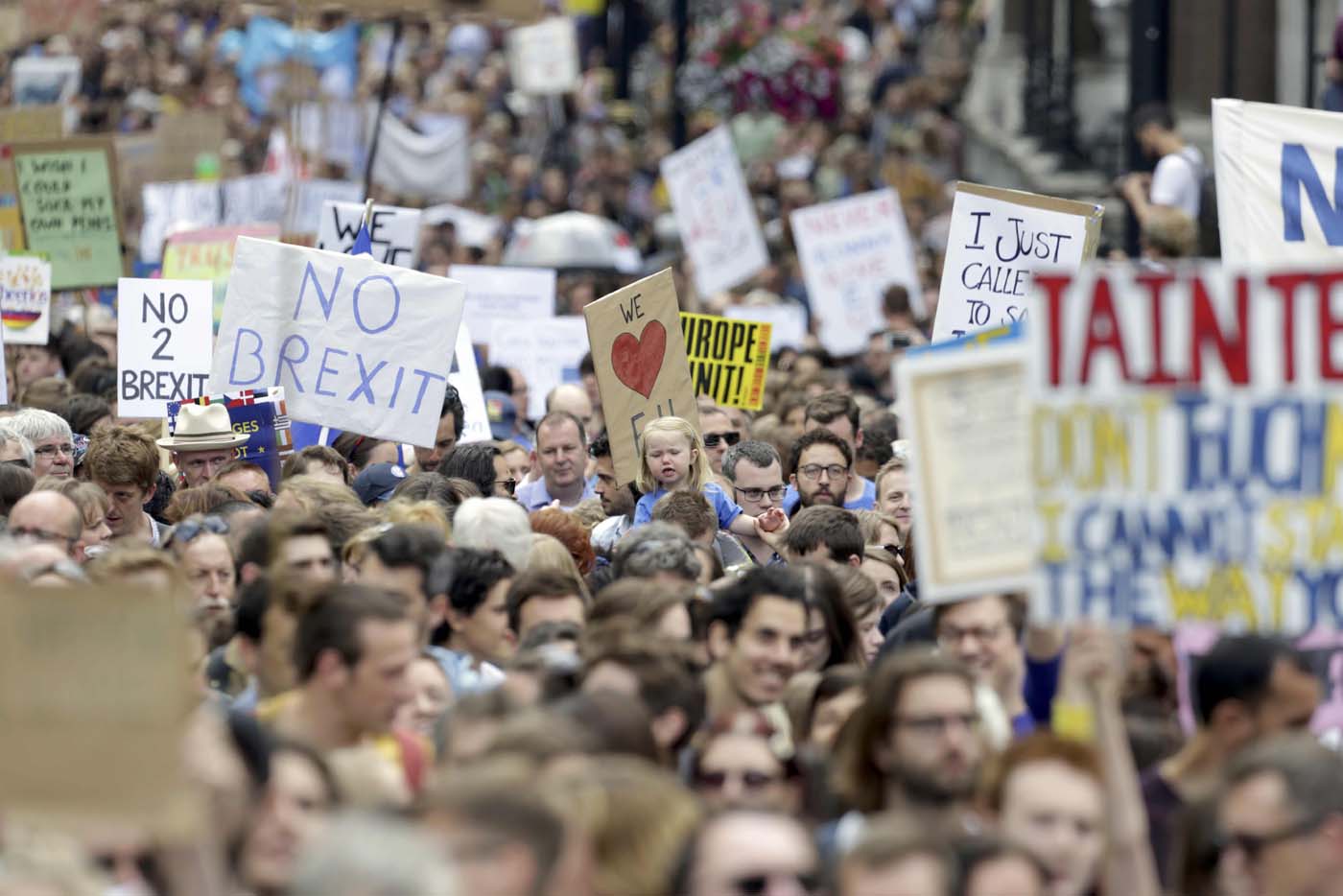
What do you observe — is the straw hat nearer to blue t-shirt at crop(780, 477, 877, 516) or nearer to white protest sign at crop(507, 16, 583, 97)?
blue t-shirt at crop(780, 477, 877, 516)

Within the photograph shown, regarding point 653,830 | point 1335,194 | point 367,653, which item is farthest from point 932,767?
point 1335,194

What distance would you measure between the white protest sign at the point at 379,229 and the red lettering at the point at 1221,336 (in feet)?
27.6

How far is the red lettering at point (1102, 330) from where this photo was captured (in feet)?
19.0

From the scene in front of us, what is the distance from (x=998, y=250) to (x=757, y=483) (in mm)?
1679

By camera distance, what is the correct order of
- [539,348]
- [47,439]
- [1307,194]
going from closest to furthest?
[1307,194]
[47,439]
[539,348]

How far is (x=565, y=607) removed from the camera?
7477mm

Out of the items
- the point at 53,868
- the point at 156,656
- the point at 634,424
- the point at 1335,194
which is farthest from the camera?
the point at 634,424

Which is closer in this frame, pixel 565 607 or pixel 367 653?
pixel 367 653

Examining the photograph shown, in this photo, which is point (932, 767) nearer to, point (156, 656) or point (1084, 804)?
point (1084, 804)

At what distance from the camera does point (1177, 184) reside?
1606 cm

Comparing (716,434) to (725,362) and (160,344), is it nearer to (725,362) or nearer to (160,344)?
(725,362)

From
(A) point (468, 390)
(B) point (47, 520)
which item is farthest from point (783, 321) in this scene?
(B) point (47, 520)

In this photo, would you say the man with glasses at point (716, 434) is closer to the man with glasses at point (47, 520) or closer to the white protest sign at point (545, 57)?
the man with glasses at point (47, 520)

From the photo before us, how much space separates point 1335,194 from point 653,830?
5.21 meters
